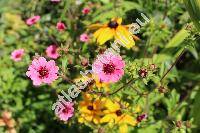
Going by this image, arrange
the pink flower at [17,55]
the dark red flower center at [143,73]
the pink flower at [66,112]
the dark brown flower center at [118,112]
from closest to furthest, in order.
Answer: the dark red flower center at [143,73] → the pink flower at [66,112] → the dark brown flower center at [118,112] → the pink flower at [17,55]

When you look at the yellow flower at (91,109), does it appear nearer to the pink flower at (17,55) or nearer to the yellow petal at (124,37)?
the yellow petal at (124,37)

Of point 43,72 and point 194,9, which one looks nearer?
point 43,72

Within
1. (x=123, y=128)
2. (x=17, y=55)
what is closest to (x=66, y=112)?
(x=123, y=128)

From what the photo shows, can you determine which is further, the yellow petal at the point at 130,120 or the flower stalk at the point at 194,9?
the yellow petal at the point at 130,120

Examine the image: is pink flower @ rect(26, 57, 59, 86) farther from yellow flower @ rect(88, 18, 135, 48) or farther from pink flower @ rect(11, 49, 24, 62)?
pink flower @ rect(11, 49, 24, 62)

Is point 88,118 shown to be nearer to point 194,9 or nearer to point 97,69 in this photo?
point 97,69

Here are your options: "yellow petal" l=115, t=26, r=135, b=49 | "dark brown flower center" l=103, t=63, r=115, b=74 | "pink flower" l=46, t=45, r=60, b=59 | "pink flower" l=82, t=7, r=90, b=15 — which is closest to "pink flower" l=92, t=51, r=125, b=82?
"dark brown flower center" l=103, t=63, r=115, b=74

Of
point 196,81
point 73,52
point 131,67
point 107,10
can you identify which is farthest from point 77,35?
point 131,67

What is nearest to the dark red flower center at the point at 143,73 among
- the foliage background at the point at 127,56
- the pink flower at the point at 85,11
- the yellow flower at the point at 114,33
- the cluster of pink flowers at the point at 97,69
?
the cluster of pink flowers at the point at 97,69
